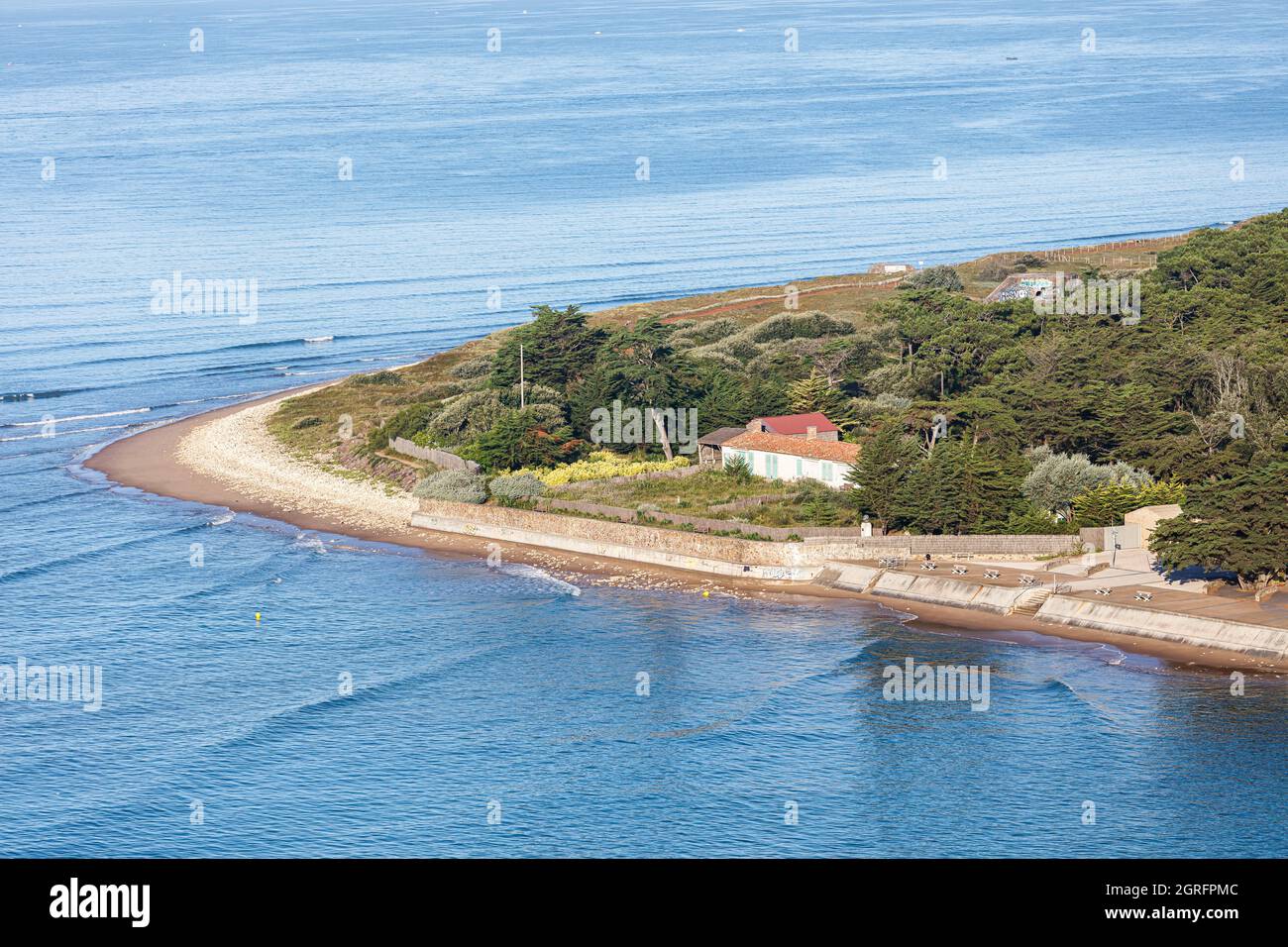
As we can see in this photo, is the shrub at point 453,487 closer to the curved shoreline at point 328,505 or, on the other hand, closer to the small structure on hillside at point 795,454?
the curved shoreline at point 328,505

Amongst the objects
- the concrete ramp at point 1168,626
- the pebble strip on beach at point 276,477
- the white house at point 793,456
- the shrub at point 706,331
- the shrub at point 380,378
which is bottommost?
the concrete ramp at point 1168,626

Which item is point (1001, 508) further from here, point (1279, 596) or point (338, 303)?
point (338, 303)

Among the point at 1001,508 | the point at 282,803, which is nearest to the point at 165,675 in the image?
the point at 282,803

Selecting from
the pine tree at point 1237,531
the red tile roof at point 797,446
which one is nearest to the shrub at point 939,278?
the red tile roof at point 797,446
